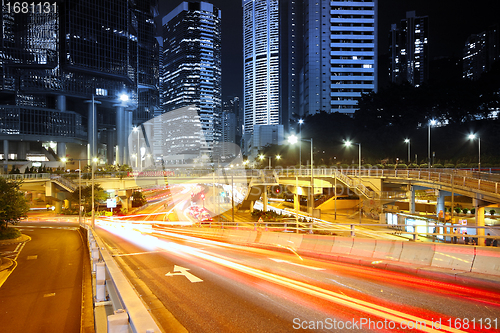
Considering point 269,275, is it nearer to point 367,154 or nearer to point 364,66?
point 367,154

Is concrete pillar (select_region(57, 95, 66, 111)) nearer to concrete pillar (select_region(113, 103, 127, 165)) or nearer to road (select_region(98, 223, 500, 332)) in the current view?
concrete pillar (select_region(113, 103, 127, 165))

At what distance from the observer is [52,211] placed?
77.3 metres

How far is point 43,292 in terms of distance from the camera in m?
15.8

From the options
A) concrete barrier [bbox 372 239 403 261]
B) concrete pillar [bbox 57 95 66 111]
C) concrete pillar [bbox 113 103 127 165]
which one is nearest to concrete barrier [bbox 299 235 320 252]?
concrete barrier [bbox 372 239 403 261]

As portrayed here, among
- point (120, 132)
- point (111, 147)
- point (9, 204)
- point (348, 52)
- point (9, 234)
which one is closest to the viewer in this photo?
point (9, 204)

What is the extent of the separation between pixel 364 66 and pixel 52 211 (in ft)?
400

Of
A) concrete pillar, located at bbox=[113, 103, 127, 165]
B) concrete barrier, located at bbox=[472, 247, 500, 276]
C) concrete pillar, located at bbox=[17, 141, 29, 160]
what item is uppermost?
concrete pillar, located at bbox=[113, 103, 127, 165]

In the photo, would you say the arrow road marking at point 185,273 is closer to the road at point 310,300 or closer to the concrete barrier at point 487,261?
the road at point 310,300

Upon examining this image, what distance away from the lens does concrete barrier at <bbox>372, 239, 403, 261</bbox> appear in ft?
42.4

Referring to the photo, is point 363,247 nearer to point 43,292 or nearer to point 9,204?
point 43,292

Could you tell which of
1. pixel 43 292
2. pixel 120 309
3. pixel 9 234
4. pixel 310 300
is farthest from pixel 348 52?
pixel 120 309

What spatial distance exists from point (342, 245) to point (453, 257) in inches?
206

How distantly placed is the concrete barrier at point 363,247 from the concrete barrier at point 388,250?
0.72ft

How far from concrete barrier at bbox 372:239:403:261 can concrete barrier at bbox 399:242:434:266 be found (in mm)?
181
